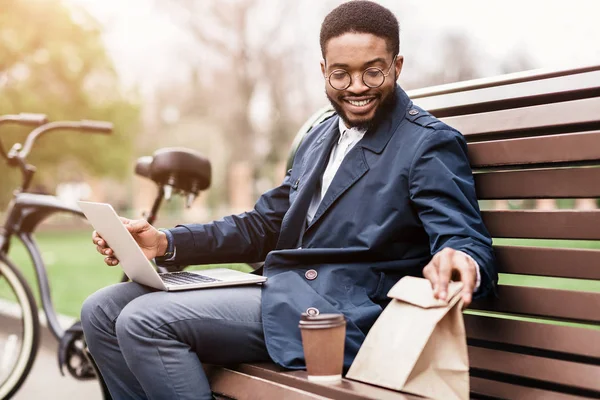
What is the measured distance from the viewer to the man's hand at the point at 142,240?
2729mm

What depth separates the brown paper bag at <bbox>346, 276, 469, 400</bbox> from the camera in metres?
1.94

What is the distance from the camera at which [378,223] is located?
2.45 m

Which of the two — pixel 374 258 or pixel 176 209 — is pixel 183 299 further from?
pixel 176 209

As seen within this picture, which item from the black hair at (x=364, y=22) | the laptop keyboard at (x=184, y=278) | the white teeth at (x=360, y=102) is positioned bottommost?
the laptop keyboard at (x=184, y=278)

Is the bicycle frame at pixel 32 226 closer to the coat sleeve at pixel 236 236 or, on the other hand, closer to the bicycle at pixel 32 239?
the bicycle at pixel 32 239

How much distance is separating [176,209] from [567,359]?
33.5 metres

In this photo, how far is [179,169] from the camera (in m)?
3.99

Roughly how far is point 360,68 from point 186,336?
941 millimetres

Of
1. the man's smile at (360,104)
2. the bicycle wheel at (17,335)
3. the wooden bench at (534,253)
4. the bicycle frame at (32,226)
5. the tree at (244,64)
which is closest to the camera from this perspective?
the wooden bench at (534,253)

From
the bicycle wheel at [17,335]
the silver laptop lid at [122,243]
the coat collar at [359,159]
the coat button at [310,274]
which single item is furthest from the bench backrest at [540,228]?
the bicycle wheel at [17,335]

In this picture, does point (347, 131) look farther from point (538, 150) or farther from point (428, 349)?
point (428, 349)

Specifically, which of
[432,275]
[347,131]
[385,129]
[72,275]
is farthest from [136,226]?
[72,275]

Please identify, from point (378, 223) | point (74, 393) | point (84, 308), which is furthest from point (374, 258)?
point (74, 393)

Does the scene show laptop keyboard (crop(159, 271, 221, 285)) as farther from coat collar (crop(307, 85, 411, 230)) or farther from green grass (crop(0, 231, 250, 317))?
green grass (crop(0, 231, 250, 317))
